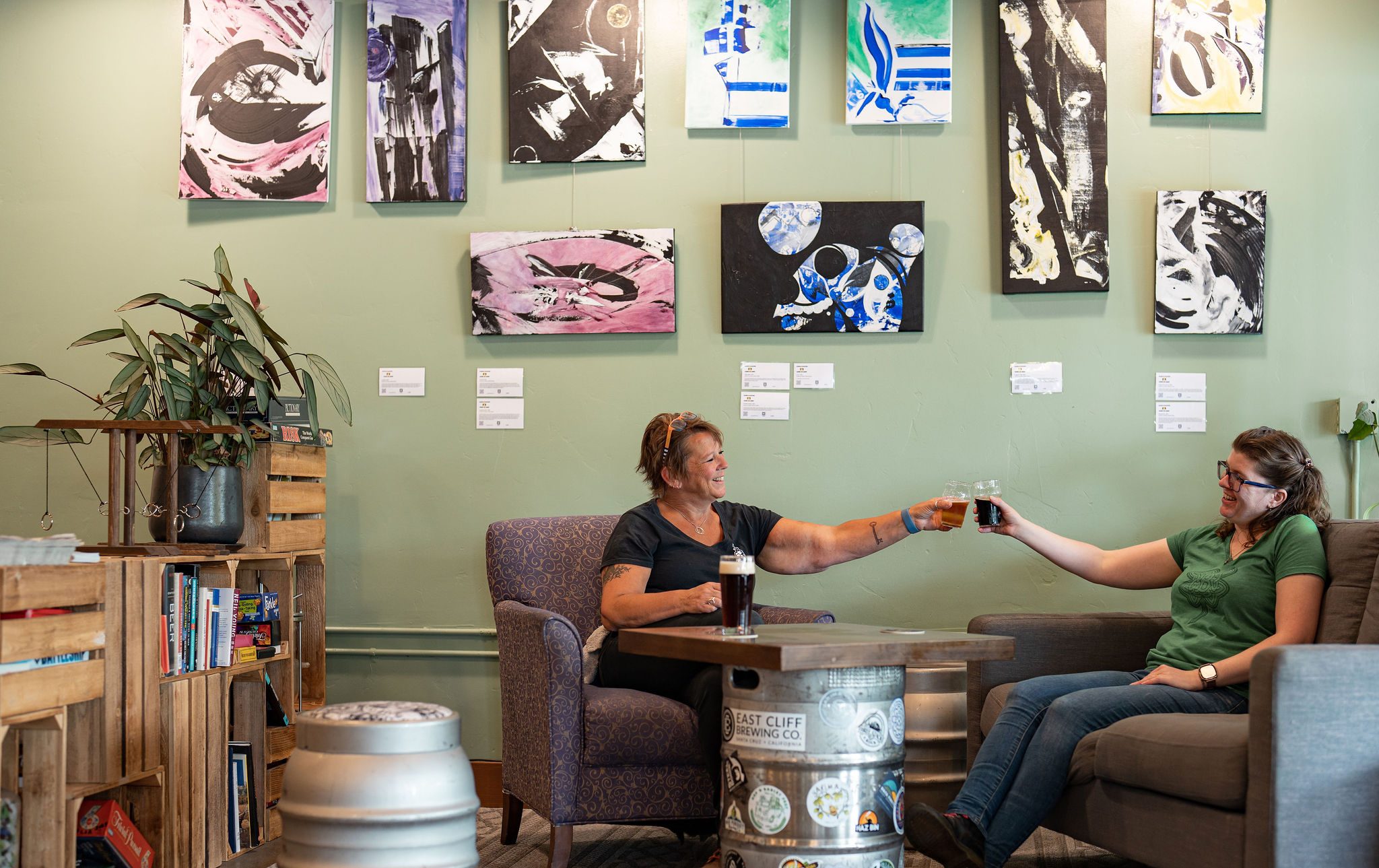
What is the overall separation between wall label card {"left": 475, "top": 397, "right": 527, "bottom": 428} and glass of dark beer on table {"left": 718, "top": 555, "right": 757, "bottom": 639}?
149 cm

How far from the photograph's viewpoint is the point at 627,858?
2807mm

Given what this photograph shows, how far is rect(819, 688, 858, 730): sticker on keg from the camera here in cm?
203

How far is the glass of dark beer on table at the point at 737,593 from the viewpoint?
6.82 ft

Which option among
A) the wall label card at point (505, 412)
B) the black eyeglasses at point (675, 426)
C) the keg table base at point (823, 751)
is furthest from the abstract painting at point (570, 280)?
the keg table base at point (823, 751)

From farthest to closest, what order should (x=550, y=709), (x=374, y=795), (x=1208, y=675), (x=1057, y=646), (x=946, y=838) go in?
1. (x=1057, y=646)
2. (x=550, y=709)
3. (x=1208, y=675)
4. (x=946, y=838)
5. (x=374, y=795)

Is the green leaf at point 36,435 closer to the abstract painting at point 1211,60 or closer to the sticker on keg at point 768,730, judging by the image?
the sticker on keg at point 768,730

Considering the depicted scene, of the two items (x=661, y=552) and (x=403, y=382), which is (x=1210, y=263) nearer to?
(x=661, y=552)

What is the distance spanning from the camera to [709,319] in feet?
11.2

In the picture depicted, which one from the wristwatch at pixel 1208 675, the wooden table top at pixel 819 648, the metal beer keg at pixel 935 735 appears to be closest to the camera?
the wooden table top at pixel 819 648

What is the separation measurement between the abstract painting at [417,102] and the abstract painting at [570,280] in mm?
265

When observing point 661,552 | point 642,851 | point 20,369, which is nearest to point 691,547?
point 661,552

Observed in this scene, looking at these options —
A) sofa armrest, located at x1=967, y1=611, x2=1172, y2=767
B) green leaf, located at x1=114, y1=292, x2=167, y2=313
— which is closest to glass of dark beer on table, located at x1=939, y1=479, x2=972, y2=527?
sofa armrest, located at x1=967, y1=611, x2=1172, y2=767

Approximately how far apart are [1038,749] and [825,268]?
1.60 metres

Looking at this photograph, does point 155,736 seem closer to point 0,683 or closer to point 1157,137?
point 0,683
